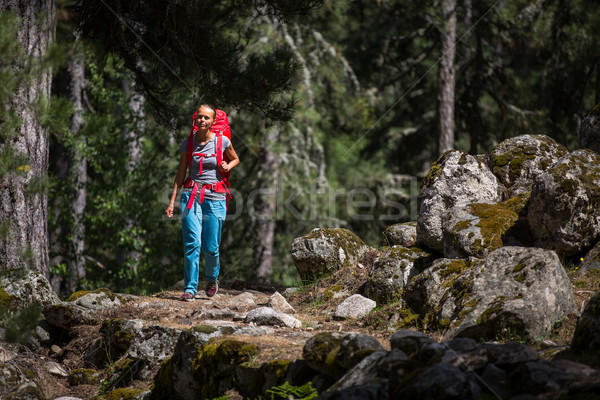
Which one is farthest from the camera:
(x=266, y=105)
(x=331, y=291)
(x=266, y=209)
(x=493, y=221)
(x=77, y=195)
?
(x=266, y=209)

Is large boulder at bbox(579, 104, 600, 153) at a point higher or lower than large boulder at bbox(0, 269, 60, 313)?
higher

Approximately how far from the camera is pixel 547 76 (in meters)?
18.8

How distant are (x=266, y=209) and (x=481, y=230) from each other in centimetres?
930

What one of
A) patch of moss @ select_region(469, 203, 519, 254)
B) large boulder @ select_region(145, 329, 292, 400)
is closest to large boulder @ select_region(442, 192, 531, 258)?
patch of moss @ select_region(469, 203, 519, 254)

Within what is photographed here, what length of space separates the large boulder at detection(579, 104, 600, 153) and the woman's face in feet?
13.6

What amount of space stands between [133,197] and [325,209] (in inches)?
270

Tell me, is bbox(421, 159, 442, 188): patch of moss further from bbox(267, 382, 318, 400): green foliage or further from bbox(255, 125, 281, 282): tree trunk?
bbox(255, 125, 281, 282): tree trunk

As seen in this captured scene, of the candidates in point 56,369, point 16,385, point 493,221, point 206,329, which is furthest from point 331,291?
point 16,385

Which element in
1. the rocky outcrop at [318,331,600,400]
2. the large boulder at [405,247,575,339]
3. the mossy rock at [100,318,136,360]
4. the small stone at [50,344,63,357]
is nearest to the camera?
the rocky outcrop at [318,331,600,400]

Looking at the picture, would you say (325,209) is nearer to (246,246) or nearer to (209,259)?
(246,246)

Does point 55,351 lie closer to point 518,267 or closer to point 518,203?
point 518,267

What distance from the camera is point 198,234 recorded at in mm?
7215

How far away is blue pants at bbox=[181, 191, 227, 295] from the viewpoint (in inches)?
283

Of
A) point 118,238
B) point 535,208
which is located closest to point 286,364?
point 535,208
